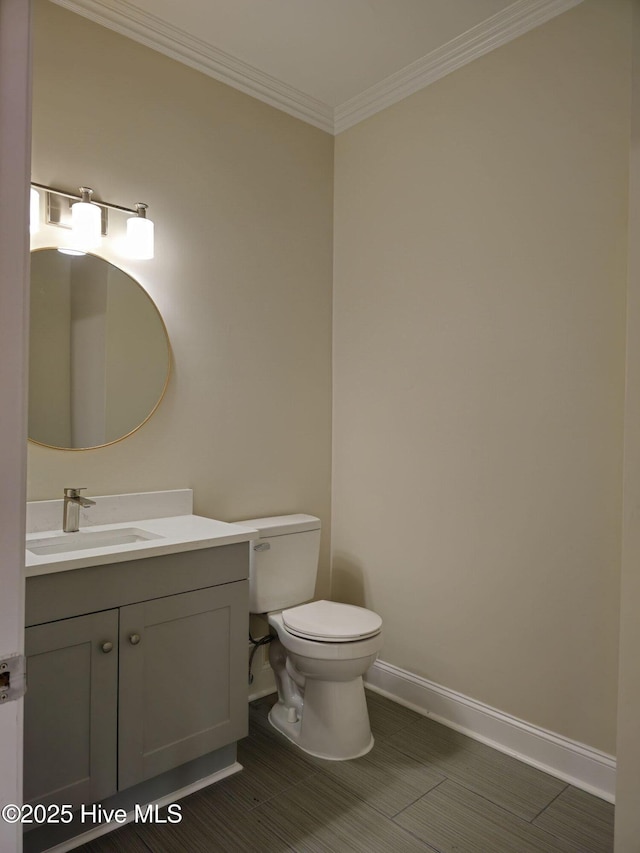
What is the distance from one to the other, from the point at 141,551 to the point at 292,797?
1.00 meters

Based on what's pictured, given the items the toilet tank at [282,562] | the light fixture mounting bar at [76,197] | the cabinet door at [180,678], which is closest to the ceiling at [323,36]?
the light fixture mounting bar at [76,197]

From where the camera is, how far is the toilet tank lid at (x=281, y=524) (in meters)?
2.48

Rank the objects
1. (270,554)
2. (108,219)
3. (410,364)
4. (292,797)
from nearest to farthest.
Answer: (292,797) → (108,219) → (270,554) → (410,364)

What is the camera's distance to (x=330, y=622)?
7.47 ft

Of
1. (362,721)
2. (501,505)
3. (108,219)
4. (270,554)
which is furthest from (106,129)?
(362,721)

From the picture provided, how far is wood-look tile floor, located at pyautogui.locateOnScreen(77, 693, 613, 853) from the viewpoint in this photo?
5.76 feet

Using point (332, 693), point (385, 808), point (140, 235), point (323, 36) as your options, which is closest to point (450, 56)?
point (323, 36)

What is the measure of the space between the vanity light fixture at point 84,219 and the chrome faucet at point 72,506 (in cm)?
87

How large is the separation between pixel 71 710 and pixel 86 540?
0.57m

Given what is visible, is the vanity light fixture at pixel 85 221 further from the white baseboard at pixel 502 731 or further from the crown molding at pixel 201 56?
the white baseboard at pixel 502 731

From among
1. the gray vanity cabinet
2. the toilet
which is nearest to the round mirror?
the gray vanity cabinet

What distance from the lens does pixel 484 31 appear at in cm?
230

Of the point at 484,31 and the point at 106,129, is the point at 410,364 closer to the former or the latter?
the point at 484,31

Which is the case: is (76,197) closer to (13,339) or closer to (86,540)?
(86,540)
